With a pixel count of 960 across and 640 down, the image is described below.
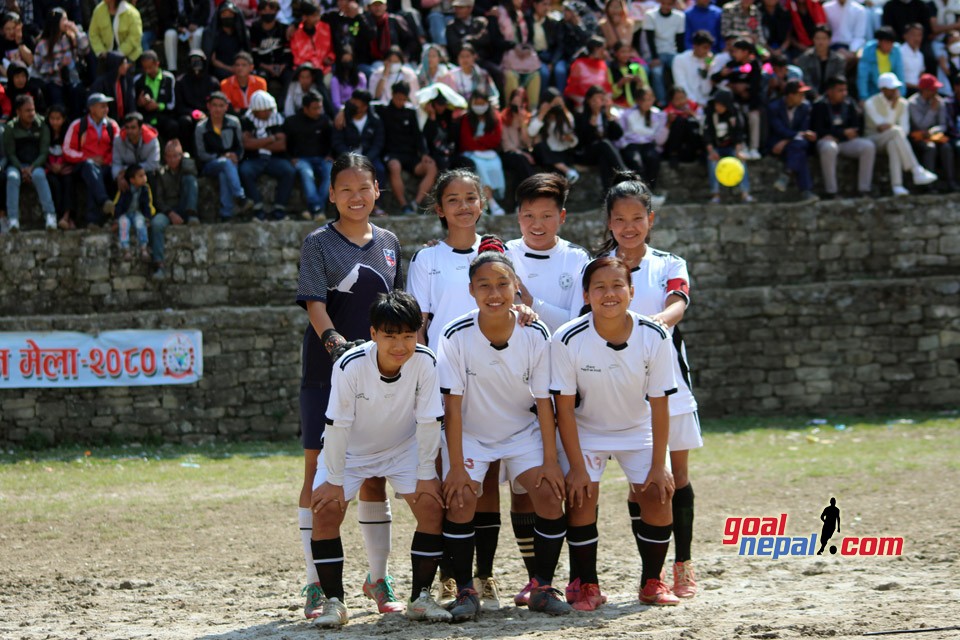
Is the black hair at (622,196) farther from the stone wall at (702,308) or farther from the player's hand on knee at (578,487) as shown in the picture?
the stone wall at (702,308)

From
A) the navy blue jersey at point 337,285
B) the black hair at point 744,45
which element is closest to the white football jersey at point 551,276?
the navy blue jersey at point 337,285

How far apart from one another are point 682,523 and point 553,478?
0.91 m

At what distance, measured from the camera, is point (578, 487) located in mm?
5559

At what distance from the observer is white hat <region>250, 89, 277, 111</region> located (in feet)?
45.6

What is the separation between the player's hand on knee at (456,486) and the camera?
545 centimetres

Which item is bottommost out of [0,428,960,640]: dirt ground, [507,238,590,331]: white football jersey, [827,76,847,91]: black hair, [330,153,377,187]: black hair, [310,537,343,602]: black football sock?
[0,428,960,640]: dirt ground

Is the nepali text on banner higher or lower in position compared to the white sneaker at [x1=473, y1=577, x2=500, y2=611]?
higher

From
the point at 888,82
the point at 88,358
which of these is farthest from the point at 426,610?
the point at 888,82

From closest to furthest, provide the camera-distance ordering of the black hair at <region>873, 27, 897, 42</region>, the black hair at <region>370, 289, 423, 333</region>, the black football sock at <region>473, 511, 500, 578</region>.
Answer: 1. the black hair at <region>370, 289, 423, 333</region>
2. the black football sock at <region>473, 511, 500, 578</region>
3. the black hair at <region>873, 27, 897, 42</region>

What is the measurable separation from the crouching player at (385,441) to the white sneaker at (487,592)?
0.39 meters

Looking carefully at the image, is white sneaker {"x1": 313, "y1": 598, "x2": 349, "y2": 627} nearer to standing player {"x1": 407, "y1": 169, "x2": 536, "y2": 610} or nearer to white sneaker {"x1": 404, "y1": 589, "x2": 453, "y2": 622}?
white sneaker {"x1": 404, "y1": 589, "x2": 453, "y2": 622}

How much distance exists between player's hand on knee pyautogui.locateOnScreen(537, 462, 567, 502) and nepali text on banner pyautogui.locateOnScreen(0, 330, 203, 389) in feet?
27.2

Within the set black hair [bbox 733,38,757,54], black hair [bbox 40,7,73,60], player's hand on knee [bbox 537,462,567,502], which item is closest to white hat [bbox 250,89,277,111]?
black hair [bbox 40,7,73,60]

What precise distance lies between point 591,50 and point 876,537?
946 centimetres
